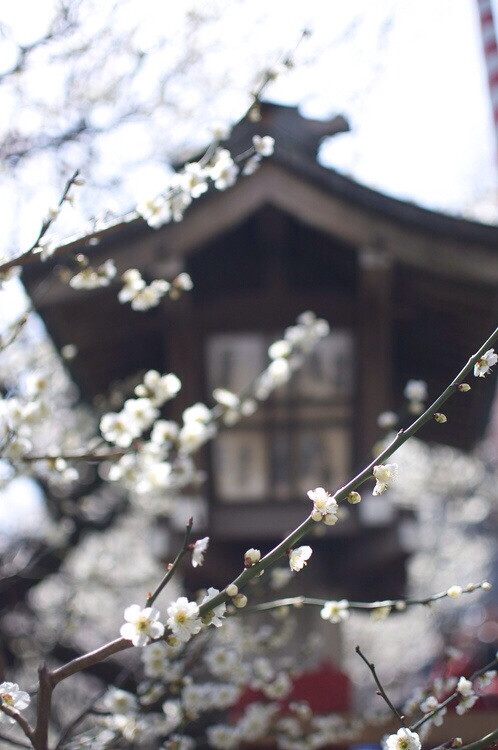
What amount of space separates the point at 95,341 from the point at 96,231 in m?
2.44

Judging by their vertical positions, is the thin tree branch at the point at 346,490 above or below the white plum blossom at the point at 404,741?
above

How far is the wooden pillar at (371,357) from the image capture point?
4.48 metres

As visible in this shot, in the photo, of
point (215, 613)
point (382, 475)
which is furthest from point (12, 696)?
point (382, 475)

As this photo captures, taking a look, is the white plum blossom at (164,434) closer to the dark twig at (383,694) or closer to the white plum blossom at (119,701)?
the white plum blossom at (119,701)

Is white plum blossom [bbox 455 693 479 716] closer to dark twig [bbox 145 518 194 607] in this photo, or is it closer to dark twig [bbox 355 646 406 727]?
dark twig [bbox 355 646 406 727]

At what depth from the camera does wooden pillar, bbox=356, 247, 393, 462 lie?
448 centimetres

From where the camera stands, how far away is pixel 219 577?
4.76 m

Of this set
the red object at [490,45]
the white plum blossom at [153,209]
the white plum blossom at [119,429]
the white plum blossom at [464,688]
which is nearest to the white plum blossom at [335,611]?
the white plum blossom at [464,688]

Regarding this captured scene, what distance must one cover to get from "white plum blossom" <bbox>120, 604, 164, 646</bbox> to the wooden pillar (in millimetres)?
2909

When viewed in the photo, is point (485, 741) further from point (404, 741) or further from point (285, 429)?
point (285, 429)

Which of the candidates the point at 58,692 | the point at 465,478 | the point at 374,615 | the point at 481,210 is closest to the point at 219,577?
the point at 374,615

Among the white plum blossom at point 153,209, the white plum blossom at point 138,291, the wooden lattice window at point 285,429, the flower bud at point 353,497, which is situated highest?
the white plum blossom at point 153,209

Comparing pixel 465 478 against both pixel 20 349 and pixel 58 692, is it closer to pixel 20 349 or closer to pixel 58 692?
pixel 58 692

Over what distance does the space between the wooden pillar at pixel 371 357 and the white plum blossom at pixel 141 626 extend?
291 centimetres
